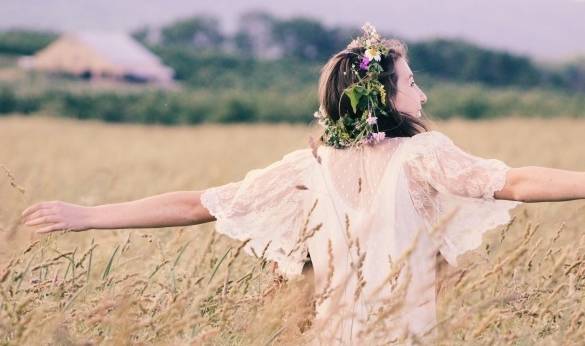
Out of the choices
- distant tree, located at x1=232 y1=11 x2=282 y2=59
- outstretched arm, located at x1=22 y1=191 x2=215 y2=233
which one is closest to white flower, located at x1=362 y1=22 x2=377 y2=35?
outstretched arm, located at x1=22 y1=191 x2=215 y2=233

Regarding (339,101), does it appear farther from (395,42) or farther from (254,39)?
(254,39)

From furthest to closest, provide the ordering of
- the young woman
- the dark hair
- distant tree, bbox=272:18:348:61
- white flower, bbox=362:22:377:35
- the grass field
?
distant tree, bbox=272:18:348:61 < white flower, bbox=362:22:377:35 < the dark hair < the young woman < the grass field

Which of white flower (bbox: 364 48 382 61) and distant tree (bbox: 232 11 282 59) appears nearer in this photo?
white flower (bbox: 364 48 382 61)

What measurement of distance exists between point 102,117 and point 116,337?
108 feet

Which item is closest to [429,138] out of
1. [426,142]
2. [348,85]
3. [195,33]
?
[426,142]

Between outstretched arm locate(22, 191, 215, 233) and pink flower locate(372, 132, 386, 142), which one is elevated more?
pink flower locate(372, 132, 386, 142)

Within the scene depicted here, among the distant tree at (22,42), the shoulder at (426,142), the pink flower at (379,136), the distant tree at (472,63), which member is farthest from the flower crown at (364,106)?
the distant tree at (22,42)

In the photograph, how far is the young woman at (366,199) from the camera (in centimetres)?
312

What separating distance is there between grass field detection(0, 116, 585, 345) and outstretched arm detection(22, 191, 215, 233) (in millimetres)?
82

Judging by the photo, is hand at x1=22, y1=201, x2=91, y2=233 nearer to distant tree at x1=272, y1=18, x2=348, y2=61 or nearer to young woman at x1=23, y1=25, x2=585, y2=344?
young woman at x1=23, y1=25, x2=585, y2=344

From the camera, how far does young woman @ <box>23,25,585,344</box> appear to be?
3117 mm

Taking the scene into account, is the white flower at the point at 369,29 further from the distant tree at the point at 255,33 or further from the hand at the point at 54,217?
the distant tree at the point at 255,33

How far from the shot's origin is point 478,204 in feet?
10.6

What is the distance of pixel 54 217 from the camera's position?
10.0 feet
